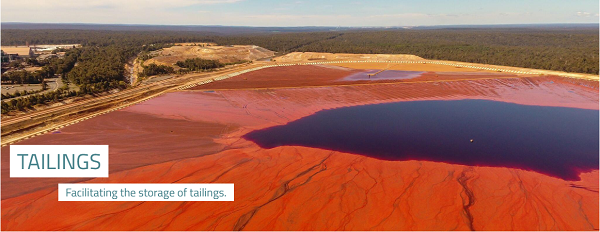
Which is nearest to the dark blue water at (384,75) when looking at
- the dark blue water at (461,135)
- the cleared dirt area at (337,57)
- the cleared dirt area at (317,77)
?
the cleared dirt area at (317,77)

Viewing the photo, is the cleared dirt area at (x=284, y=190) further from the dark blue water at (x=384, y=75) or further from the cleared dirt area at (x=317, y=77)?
the dark blue water at (x=384, y=75)

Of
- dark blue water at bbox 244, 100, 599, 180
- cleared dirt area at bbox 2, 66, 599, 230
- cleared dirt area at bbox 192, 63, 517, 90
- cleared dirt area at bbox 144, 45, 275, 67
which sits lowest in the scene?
cleared dirt area at bbox 2, 66, 599, 230

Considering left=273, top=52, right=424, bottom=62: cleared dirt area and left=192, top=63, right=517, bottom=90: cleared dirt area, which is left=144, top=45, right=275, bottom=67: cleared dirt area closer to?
left=273, top=52, right=424, bottom=62: cleared dirt area

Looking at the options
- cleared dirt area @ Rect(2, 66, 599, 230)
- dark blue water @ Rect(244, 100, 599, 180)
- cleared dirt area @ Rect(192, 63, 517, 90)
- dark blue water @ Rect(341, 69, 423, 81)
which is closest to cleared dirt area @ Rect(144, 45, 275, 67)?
cleared dirt area @ Rect(192, 63, 517, 90)

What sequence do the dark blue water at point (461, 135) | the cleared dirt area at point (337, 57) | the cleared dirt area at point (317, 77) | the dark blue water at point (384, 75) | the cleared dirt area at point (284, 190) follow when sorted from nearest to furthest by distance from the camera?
the cleared dirt area at point (284, 190)
the dark blue water at point (461, 135)
the cleared dirt area at point (317, 77)
the dark blue water at point (384, 75)
the cleared dirt area at point (337, 57)

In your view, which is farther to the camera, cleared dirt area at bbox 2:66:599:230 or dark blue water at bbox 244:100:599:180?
dark blue water at bbox 244:100:599:180

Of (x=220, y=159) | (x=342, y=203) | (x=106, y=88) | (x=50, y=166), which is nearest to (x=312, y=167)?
(x=342, y=203)
